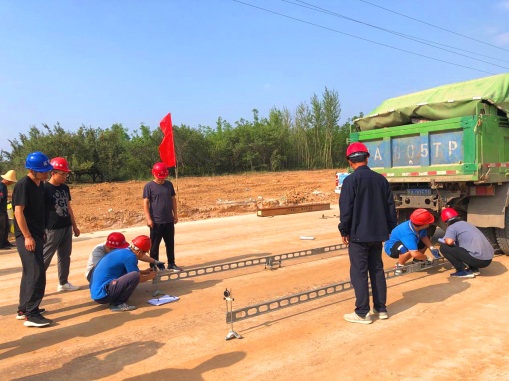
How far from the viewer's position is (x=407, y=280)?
19.9 feet

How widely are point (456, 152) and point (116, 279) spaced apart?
5.89 metres

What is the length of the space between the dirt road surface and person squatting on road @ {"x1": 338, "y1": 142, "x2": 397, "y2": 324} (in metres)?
0.26

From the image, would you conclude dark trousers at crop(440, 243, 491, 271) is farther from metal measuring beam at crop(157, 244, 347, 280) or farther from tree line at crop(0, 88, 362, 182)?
tree line at crop(0, 88, 362, 182)

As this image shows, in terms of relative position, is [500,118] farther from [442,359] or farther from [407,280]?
[442,359]

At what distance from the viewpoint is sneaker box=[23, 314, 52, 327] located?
459 centimetres

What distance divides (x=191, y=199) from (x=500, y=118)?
16.8 metres

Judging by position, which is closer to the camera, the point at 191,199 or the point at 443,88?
the point at 443,88

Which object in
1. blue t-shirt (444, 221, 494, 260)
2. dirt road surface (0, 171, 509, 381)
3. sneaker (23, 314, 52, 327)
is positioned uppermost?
blue t-shirt (444, 221, 494, 260)

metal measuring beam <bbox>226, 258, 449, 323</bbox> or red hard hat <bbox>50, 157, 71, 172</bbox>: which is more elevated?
red hard hat <bbox>50, 157, 71, 172</bbox>

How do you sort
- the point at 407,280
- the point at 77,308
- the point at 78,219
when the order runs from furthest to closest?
the point at 78,219 → the point at 407,280 → the point at 77,308

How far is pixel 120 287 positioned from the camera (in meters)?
4.95

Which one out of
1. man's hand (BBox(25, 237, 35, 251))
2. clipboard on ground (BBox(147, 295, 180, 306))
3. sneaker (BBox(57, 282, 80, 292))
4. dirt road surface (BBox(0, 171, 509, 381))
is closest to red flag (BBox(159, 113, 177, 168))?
dirt road surface (BBox(0, 171, 509, 381))

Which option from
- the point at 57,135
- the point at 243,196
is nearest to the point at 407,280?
the point at 243,196

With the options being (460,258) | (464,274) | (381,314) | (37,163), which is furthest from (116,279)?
(464,274)
